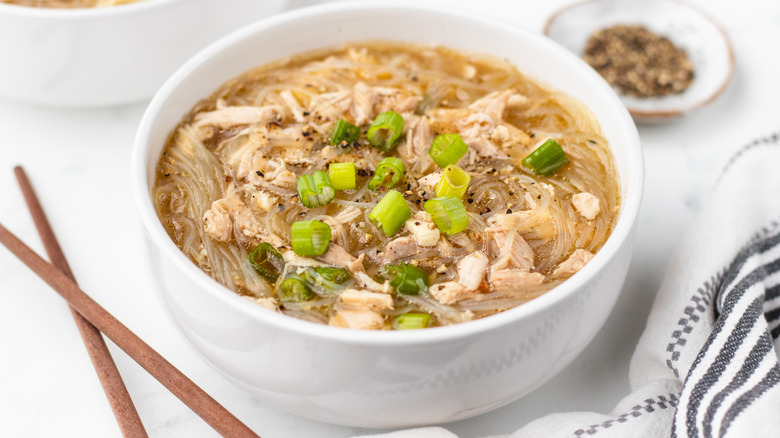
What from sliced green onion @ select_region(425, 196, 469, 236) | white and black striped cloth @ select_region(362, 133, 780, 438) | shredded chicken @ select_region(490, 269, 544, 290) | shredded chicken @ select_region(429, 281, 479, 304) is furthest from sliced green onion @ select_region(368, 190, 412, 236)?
→ white and black striped cloth @ select_region(362, 133, 780, 438)

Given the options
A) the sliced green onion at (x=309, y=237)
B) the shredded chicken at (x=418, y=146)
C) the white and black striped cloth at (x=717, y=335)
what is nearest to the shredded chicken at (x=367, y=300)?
the sliced green onion at (x=309, y=237)

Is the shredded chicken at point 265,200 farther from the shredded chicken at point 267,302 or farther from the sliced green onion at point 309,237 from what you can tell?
the shredded chicken at point 267,302

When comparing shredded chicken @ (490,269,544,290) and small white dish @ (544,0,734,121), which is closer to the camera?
shredded chicken @ (490,269,544,290)

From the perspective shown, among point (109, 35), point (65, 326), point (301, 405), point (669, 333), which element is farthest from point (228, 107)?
point (669, 333)

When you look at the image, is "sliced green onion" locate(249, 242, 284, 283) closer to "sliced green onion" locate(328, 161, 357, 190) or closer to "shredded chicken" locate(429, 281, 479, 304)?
"sliced green onion" locate(328, 161, 357, 190)

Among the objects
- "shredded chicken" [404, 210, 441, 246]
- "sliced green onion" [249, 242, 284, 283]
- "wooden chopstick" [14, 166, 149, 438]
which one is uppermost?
"shredded chicken" [404, 210, 441, 246]

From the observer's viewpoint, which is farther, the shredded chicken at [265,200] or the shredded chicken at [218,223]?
the shredded chicken at [265,200]

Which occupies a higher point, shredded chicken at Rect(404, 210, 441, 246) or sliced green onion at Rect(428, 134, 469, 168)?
sliced green onion at Rect(428, 134, 469, 168)
